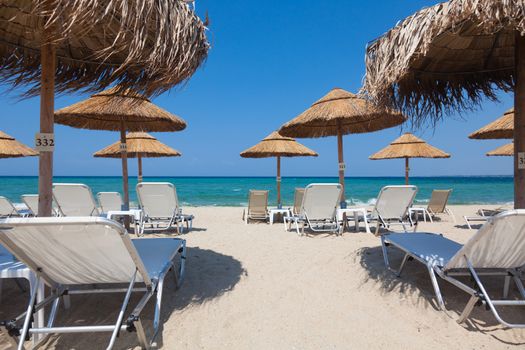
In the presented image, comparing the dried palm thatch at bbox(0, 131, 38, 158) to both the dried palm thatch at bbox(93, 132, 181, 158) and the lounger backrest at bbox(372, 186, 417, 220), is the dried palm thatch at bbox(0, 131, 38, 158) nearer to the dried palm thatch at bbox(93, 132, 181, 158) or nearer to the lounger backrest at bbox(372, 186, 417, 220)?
the dried palm thatch at bbox(93, 132, 181, 158)

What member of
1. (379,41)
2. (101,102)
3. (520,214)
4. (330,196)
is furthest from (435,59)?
(101,102)

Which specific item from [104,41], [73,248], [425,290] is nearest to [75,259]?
[73,248]

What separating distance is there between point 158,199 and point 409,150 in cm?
753

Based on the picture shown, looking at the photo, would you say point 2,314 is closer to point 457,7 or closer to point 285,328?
point 285,328

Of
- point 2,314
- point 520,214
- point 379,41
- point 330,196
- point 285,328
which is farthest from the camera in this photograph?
point 330,196

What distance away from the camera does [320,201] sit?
199 inches

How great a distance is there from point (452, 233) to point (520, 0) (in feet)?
15.1

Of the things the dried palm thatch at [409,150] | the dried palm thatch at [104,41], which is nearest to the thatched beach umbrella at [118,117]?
the dried palm thatch at [104,41]

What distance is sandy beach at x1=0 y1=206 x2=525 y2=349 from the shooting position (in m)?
1.80

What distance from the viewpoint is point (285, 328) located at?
6.43ft

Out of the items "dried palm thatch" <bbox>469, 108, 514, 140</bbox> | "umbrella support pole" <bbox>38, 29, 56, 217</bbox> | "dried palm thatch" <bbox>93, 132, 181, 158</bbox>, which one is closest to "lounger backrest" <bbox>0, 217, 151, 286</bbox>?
"umbrella support pole" <bbox>38, 29, 56, 217</bbox>

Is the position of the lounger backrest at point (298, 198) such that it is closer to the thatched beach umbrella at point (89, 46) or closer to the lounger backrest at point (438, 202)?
the lounger backrest at point (438, 202)

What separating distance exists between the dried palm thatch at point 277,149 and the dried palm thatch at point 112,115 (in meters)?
2.33

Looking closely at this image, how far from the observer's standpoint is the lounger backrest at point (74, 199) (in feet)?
15.5
